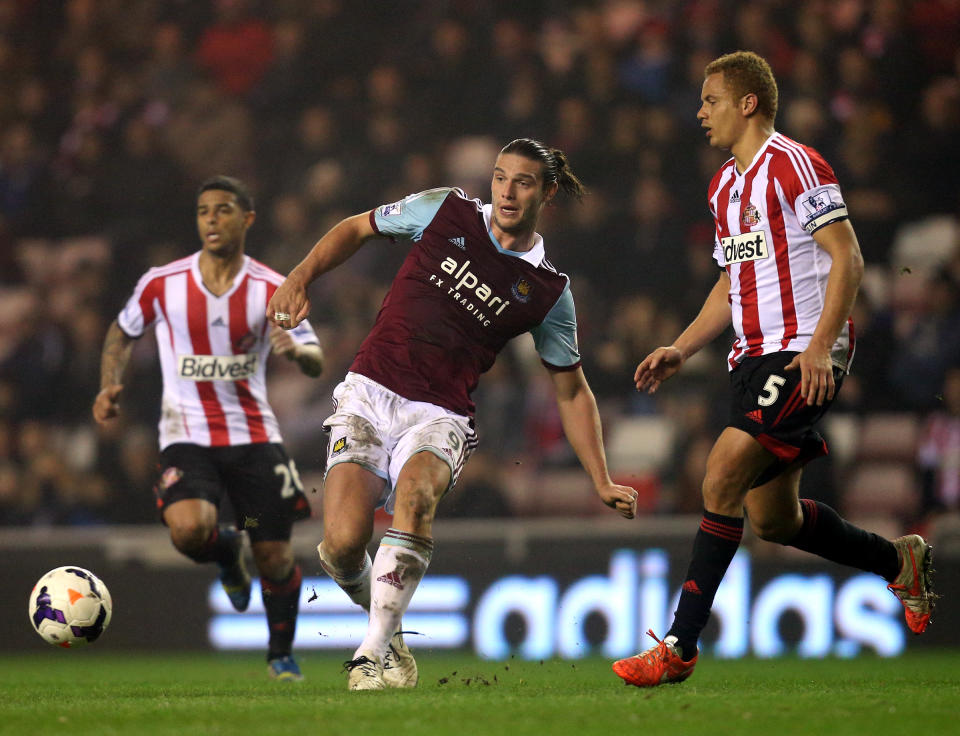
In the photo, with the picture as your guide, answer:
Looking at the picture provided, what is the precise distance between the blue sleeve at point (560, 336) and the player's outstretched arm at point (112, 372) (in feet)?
7.44

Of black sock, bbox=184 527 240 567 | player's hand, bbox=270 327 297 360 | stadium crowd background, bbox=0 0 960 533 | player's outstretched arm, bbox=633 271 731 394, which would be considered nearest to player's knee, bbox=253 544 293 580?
black sock, bbox=184 527 240 567

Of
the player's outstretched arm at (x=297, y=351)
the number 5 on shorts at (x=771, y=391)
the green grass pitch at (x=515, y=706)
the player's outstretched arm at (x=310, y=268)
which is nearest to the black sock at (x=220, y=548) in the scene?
the green grass pitch at (x=515, y=706)

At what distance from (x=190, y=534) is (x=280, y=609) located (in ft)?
1.89

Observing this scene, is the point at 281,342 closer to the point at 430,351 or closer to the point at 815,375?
the point at 430,351

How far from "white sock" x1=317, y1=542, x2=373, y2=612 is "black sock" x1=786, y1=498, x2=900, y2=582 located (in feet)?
5.47

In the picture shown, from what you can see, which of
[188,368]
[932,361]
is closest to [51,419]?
[188,368]

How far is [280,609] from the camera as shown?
631 cm

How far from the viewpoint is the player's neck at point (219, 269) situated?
6594mm

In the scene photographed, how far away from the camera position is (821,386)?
14.8 feet

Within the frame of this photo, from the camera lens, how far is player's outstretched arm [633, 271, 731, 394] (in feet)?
16.4

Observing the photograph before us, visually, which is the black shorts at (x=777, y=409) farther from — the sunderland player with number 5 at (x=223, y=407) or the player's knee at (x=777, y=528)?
the sunderland player with number 5 at (x=223, y=407)

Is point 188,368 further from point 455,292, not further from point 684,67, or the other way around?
point 684,67

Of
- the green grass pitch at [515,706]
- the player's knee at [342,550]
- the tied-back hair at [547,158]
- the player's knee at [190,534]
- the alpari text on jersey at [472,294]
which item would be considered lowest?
the green grass pitch at [515,706]

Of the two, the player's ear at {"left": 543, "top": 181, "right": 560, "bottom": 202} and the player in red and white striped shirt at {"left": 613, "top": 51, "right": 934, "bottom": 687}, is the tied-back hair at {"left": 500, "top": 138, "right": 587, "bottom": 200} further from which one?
the player in red and white striped shirt at {"left": 613, "top": 51, "right": 934, "bottom": 687}
